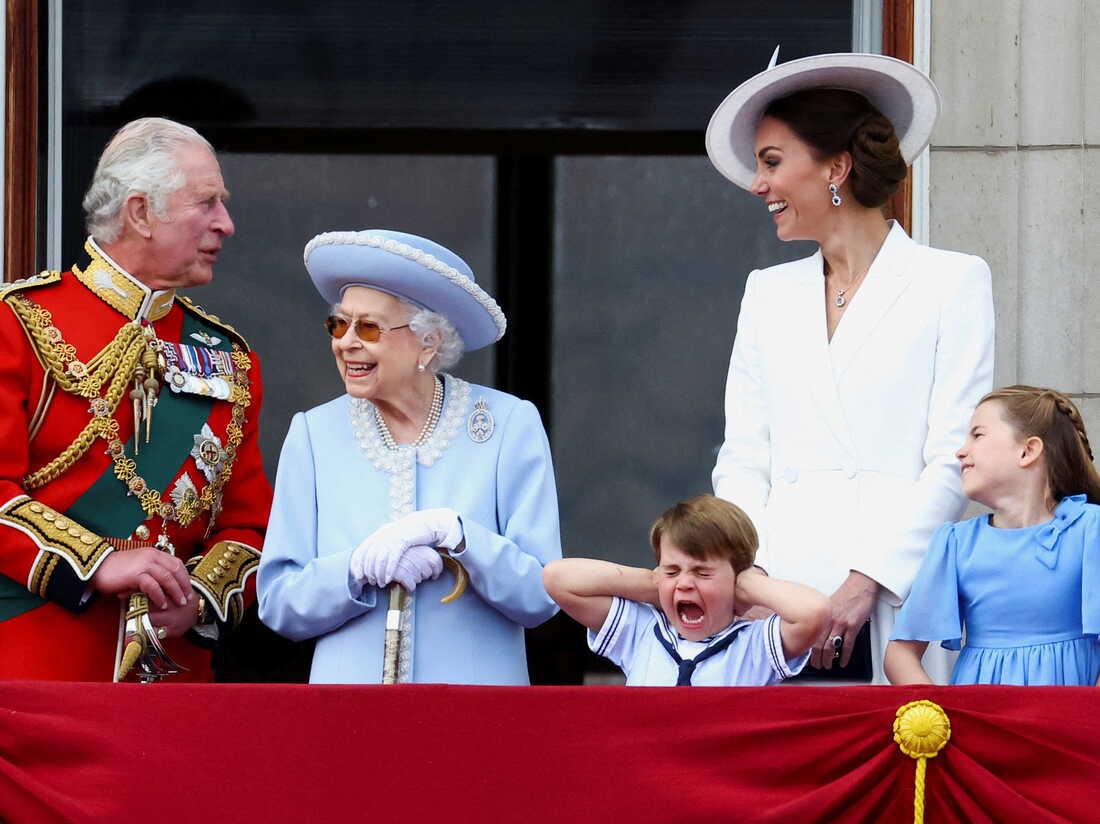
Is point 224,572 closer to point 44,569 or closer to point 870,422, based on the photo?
point 44,569

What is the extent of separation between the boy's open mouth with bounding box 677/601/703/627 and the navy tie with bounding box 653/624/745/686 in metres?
0.05

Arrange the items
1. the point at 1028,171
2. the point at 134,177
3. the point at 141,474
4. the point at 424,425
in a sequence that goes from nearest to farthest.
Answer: the point at 424,425
the point at 141,474
the point at 134,177
the point at 1028,171

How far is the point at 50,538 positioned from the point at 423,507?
0.70m

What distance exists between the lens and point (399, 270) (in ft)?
12.4

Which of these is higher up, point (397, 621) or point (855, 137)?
point (855, 137)

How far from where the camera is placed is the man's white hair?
409 centimetres

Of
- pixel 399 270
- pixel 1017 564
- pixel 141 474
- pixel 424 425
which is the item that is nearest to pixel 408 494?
pixel 424 425

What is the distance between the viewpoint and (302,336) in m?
5.62

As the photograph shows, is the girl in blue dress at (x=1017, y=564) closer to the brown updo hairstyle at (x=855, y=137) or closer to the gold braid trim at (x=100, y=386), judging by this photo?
the brown updo hairstyle at (x=855, y=137)

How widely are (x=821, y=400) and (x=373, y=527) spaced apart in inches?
34.8

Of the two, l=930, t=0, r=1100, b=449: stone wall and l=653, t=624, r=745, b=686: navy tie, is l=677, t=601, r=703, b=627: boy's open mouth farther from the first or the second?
l=930, t=0, r=1100, b=449: stone wall

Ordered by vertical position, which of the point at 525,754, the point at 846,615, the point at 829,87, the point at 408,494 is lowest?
the point at 525,754

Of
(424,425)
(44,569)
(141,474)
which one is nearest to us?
(44,569)

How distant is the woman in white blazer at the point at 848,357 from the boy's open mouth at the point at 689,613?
23cm
